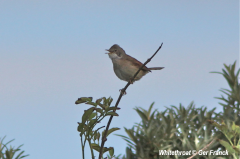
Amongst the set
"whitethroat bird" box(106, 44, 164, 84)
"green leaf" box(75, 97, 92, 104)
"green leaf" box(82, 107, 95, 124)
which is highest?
"whitethroat bird" box(106, 44, 164, 84)

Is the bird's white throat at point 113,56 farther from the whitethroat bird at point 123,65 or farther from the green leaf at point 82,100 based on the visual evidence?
the green leaf at point 82,100

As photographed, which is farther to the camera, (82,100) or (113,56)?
(113,56)

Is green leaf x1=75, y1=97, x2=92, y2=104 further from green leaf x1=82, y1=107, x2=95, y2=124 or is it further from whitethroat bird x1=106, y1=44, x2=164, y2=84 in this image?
whitethroat bird x1=106, y1=44, x2=164, y2=84

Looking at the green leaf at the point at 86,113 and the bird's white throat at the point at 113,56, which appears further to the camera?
the bird's white throat at the point at 113,56

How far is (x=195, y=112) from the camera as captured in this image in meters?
3.48

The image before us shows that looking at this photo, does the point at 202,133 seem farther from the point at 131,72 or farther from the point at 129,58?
the point at 129,58

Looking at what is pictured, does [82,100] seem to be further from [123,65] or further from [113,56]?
[113,56]

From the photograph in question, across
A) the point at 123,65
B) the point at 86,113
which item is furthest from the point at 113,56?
the point at 86,113

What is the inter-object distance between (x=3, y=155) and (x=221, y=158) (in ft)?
8.01

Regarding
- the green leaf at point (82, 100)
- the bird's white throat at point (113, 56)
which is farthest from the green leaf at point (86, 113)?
the bird's white throat at point (113, 56)

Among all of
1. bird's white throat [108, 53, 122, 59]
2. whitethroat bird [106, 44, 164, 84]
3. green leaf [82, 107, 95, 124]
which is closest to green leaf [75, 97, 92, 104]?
green leaf [82, 107, 95, 124]

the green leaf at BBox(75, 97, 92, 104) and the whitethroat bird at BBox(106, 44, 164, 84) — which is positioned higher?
the whitethroat bird at BBox(106, 44, 164, 84)

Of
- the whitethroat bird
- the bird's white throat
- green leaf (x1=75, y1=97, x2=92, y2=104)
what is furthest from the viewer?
the bird's white throat

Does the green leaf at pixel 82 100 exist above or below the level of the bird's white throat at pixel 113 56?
below
